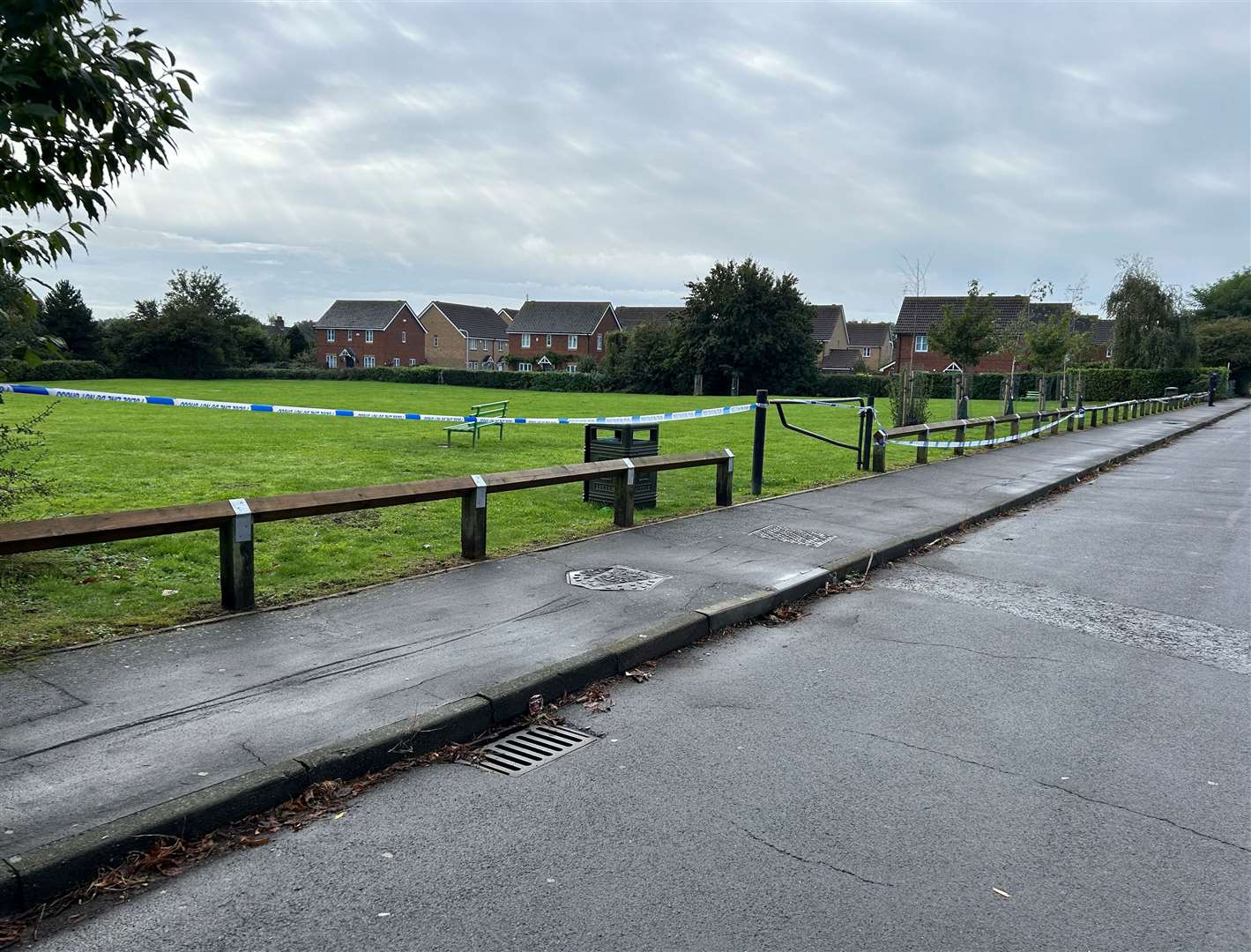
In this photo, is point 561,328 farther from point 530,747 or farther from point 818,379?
point 530,747

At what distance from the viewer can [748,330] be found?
5575 centimetres

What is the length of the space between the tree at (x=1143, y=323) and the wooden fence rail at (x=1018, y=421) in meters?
2.89

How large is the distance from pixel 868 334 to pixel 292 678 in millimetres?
107123

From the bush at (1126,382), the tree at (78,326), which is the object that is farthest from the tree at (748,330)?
the tree at (78,326)

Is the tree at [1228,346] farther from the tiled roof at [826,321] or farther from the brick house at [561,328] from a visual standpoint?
the brick house at [561,328]

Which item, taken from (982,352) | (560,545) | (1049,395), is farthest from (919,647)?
(1049,395)

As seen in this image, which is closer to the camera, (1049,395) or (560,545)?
(560,545)

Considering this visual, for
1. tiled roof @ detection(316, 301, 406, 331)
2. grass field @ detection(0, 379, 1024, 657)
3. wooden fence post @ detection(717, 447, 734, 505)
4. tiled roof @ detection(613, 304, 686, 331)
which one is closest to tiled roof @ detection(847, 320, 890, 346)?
tiled roof @ detection(613, 304, 686, 331)

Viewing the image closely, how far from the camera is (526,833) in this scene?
11.8 ft

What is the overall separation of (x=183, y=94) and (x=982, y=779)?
523 cm

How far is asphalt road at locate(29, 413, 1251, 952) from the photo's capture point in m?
3.03

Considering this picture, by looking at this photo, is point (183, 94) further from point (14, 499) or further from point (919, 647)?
point (919, 647)

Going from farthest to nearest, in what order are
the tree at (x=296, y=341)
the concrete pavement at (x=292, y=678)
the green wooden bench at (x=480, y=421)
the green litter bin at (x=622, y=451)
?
the tree at (x=296, y=341) < the green wooden bench at (x=480, y=421) < the green litter bin at (x=622, y=451) < the concrete pavement at (x=292, y=678)

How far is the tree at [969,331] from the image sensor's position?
28.5 m
